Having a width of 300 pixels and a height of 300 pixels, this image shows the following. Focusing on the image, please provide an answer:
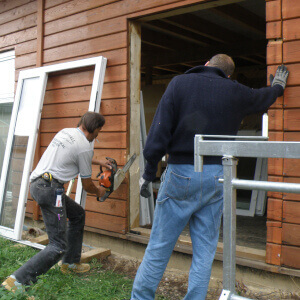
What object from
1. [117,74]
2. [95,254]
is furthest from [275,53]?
[95,254]

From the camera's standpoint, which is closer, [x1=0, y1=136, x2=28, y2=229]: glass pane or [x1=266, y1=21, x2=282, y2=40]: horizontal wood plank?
[x1=266, y1=21, x2=282, y2=40]: horizontal wood plank

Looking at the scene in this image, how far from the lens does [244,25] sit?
6.00 m

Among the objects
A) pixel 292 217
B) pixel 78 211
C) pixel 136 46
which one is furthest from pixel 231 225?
pixel 136 46

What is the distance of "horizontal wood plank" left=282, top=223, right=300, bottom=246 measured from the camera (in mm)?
3098

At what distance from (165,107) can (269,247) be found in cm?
162

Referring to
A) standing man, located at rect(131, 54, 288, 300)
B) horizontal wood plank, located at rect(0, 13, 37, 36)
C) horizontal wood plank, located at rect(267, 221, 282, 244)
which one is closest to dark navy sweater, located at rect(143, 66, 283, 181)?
standing man, located at rect(131, 54, 288, 300)

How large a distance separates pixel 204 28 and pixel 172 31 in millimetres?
514

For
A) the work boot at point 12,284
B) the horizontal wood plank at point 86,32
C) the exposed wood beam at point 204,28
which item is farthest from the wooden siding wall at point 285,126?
the exposed wood beam at point 204,28

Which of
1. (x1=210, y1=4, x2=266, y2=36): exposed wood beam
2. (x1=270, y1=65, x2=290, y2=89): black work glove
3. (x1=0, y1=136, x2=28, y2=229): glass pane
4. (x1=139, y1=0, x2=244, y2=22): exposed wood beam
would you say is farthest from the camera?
(x1=210, y1=4, x2=266, y2=36): exposed wood beam

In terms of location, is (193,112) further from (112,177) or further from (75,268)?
(75,268)

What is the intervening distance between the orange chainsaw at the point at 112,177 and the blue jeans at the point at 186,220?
1358mm

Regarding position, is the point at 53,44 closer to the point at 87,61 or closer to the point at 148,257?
the point at 87,61

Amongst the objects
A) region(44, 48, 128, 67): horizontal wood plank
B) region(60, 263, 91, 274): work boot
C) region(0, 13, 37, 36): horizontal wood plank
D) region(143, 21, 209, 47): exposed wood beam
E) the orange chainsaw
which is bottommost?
region(60, 263, 91, 274): work boot

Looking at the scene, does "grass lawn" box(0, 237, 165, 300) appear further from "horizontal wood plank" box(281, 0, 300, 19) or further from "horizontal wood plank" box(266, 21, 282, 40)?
"horizontal wood plank" box(281, 0, 300, 19)
